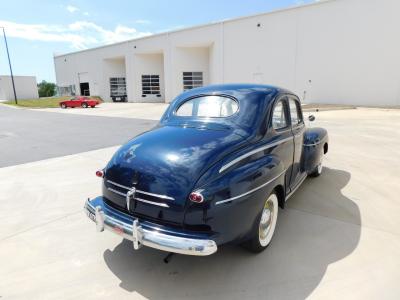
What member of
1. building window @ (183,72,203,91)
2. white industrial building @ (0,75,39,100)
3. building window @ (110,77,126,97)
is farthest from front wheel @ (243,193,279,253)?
white industrial building @ (0,75,39,100)

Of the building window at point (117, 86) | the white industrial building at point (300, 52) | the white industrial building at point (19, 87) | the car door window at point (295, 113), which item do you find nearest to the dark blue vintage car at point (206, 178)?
the car door window at point (295, 113)

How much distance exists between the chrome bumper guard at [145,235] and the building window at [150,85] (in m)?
35.6

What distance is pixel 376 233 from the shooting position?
3.47 m

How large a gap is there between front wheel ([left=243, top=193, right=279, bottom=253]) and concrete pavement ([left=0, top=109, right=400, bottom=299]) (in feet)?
0.39

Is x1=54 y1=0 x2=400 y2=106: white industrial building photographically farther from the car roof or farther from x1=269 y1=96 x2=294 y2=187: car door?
the car roof

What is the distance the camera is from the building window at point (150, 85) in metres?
37.2

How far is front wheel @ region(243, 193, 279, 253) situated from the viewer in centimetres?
298

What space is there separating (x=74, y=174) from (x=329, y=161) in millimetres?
5796

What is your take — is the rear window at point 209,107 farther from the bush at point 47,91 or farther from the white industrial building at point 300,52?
the bush at point 47,91

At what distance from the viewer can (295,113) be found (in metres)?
4.31

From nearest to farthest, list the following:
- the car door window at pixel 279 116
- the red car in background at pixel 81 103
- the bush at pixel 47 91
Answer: the car door window at pixel 279 116 < the red car in background at pixel 81 103 < the bush at pixel 47 91

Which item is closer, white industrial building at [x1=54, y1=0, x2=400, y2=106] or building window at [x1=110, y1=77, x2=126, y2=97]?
white industrial building at [x1=54, y1=0, x2=400, y2=106]

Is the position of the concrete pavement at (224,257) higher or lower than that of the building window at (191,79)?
lower

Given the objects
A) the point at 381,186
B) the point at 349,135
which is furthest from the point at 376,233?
the point at 349,135
